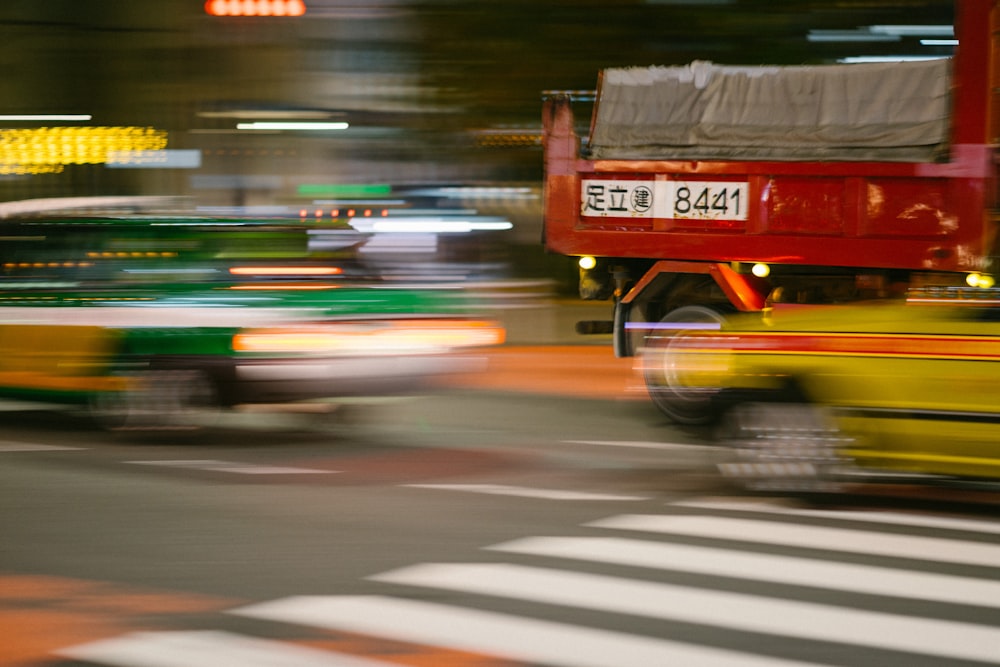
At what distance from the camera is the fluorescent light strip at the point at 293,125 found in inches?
1172

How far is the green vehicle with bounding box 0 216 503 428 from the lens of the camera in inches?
374

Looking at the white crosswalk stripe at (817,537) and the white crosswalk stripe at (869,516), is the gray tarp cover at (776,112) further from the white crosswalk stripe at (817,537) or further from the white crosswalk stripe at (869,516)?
the white crosswalk stripe at (817,537)

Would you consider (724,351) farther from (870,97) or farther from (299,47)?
(299,47)

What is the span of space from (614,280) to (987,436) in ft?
17.7

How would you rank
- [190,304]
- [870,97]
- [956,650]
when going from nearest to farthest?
[956,650] < [190,304] < [870,97]

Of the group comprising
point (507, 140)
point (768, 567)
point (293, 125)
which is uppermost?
point (293, 125)

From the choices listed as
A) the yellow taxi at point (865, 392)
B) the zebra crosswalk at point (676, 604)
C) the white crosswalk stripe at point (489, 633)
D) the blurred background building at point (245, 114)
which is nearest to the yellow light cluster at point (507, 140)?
the blurred background building at point (245, 114)

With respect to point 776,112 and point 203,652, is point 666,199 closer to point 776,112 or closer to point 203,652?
point 776,112

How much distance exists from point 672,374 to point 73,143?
22757 mm

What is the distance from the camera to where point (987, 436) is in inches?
289

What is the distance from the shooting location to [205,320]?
9594mm

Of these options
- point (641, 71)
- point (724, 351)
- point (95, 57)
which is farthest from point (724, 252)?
point (95, 57)

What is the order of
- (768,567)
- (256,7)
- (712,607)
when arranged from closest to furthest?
(712,607) < (768,567) < (256,7)

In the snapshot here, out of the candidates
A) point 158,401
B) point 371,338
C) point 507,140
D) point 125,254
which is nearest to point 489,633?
point 371,338
